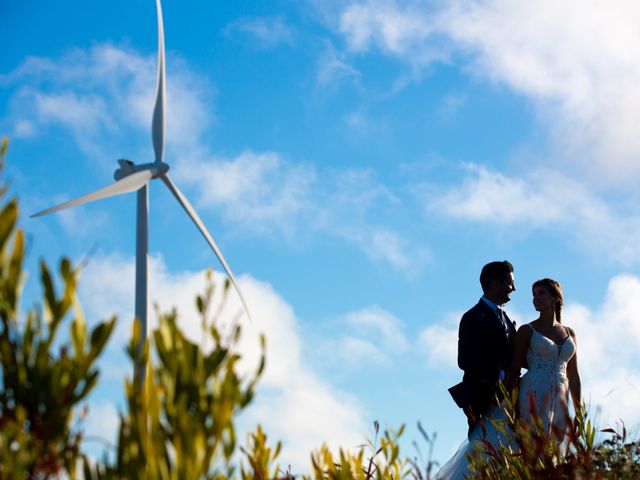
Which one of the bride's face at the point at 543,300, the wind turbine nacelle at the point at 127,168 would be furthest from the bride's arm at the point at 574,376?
the wind turbine nacelle at the point at 127,168

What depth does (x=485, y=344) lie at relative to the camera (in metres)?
10.6

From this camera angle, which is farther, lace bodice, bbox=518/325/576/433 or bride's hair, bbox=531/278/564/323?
bride's hair, bbox=531/278/564/323

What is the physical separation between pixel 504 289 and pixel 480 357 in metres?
1.12

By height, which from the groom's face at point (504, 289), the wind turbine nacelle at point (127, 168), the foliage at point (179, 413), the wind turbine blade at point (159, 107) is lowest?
the foliage at point (179, 413)

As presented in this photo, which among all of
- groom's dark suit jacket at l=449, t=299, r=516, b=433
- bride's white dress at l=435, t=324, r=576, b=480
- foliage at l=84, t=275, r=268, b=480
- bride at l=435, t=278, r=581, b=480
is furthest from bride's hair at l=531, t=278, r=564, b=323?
foliage at l=84, t=275, r=268, b=480

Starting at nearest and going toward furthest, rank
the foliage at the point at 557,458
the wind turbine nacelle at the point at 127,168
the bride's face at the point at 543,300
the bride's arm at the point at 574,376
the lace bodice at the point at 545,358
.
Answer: the foliage at the point at 557,458, the wind turbine nacelle at the point at 127,168, the lace bodice at the point at 545,358, the bride's face at the point at 543,300, the bride's arm at the point at 574,376

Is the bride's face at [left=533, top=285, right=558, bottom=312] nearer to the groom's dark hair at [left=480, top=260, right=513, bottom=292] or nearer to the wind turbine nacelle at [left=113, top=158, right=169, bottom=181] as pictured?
the groom's dark hair at [left=480, top=260, right=513, bottom=292]

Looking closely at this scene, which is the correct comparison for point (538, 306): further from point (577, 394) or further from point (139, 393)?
point (139, 393)

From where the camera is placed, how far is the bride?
1035 centimetres

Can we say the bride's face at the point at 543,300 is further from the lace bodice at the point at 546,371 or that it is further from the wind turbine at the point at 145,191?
the wind turbine at the point at 145,191

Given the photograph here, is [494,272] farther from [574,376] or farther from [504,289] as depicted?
[574,376]

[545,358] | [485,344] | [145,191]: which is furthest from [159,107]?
[545,358]

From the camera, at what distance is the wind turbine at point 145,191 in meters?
7.39

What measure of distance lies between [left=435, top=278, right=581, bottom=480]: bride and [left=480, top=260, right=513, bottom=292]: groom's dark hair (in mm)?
774
